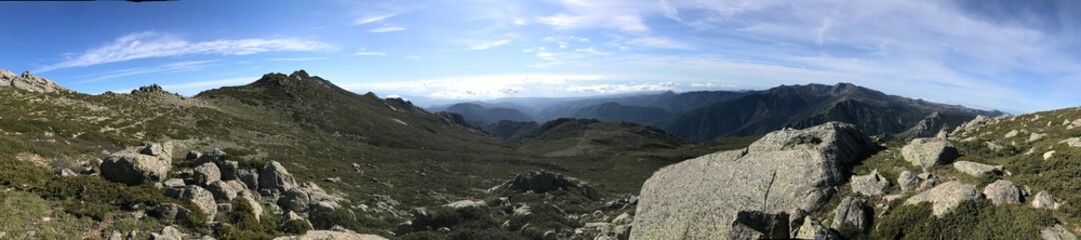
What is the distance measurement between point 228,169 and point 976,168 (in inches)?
1665

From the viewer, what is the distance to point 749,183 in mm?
24500

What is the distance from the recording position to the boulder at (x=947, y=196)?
20.0 m

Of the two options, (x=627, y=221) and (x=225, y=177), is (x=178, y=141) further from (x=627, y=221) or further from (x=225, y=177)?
(x=627, y=221)

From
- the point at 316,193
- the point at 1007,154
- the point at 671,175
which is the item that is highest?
the point at 1007,154

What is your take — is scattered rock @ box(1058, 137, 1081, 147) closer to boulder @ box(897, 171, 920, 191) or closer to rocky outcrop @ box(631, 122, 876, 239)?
boulder @ box(897, 171, 920, 191)

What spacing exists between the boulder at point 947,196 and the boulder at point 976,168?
2063 millimetres

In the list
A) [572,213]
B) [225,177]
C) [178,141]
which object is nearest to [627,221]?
[572,213]

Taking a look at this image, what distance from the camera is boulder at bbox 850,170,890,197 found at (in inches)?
902

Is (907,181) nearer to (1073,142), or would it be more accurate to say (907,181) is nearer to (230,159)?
(1073,142)

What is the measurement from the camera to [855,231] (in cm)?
2056

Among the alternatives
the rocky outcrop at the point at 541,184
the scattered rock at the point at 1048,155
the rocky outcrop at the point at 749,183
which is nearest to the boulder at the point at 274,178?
the rocky outcrop at the point at 749,183

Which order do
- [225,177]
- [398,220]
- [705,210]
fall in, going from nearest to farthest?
1. [705,210]
2. [225,177]
3. [398,220]

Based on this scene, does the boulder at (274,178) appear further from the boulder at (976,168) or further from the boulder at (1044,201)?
the boulder at (1044,201)

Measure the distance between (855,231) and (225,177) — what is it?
36134 mm
